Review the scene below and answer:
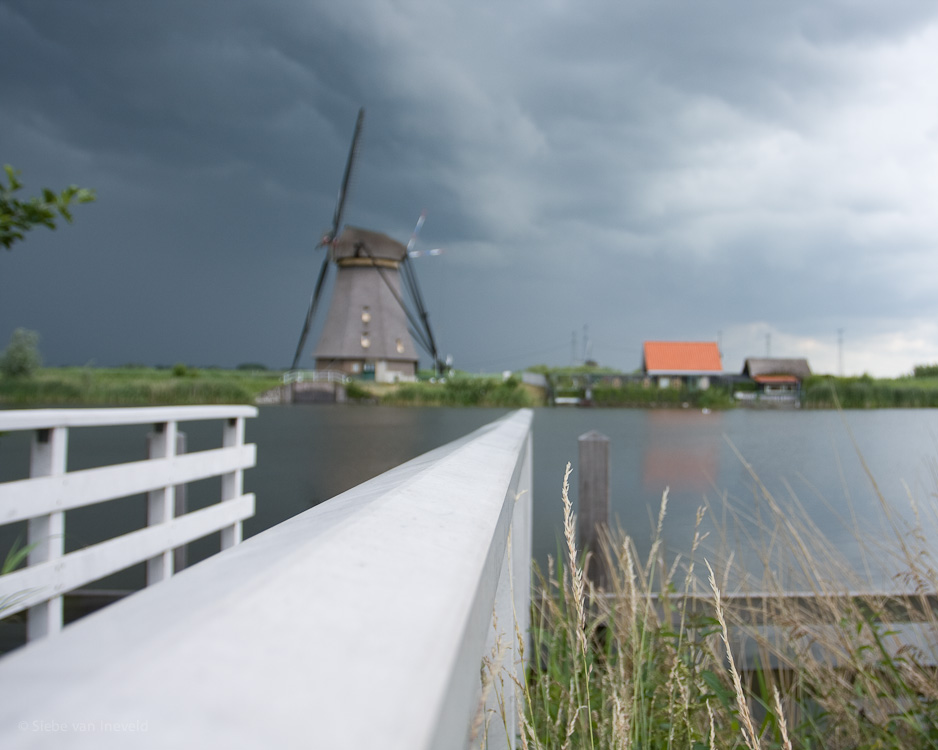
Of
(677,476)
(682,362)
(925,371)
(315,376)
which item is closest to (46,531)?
(677,476)

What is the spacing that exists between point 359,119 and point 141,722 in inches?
1247

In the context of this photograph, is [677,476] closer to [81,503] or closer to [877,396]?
[81,503]

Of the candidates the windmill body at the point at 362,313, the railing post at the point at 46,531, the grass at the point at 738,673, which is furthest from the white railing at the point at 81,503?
the windmill body at the point at 362,313

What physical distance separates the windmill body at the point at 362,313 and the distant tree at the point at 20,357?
12184 millimetres

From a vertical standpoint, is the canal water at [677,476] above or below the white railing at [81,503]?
below

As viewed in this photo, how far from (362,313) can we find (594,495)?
85.9ft

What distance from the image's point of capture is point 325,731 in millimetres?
193

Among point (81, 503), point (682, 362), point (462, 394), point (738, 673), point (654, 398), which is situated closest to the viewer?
point (738, 673)

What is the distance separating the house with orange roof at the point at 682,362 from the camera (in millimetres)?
30969

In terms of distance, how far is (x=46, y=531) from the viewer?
1.88 m

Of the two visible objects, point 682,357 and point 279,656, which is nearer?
point 279,656

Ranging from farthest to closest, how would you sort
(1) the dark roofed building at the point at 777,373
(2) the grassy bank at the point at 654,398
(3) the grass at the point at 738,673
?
(1) the dark roofed building at the point at 777,373 → (2) the grassy bank at the point at 654,398 → (3) the grass at the point at 738,673

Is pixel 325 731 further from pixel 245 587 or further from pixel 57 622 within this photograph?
pixel 57 622

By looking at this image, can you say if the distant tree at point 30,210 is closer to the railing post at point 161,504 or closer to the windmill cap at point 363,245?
the railing post at point 161,504
